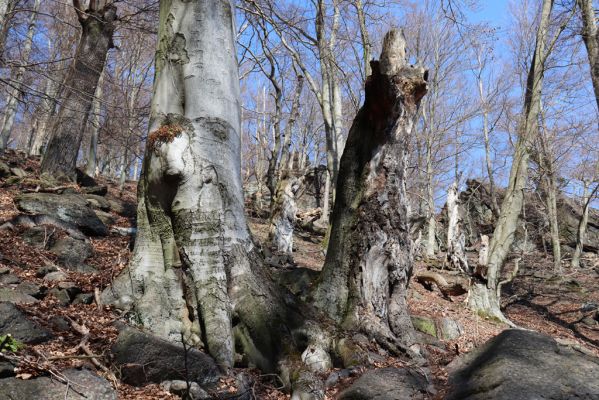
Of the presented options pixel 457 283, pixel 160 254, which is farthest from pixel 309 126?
pixel 160 254

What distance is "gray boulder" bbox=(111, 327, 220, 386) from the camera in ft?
9.91

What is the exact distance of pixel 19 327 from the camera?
3064mm

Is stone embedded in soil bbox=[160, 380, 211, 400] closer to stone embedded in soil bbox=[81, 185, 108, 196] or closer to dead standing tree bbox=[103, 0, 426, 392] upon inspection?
dead standing tree bbox=[103, 0, 426, 392]

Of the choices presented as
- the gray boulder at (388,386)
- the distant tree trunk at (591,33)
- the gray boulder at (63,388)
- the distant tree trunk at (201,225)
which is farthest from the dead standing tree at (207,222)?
the distant tree trunk at (591,33)

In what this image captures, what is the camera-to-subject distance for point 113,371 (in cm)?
300

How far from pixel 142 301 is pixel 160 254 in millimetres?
411

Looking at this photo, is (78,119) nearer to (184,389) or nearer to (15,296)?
(15,296)

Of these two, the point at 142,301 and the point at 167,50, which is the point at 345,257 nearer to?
the point at 142,301

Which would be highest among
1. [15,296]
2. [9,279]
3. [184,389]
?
[9,279]

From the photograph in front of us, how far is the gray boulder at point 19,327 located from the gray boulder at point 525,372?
269 centimetres

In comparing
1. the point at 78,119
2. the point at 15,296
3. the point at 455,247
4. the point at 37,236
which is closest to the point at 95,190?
the point at 78,119

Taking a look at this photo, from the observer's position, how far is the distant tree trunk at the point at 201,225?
3646 mm

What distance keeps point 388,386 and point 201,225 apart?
6.12 ft

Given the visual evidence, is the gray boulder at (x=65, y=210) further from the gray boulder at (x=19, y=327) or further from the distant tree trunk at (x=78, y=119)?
the gray boulder at (x=19, y=327)
